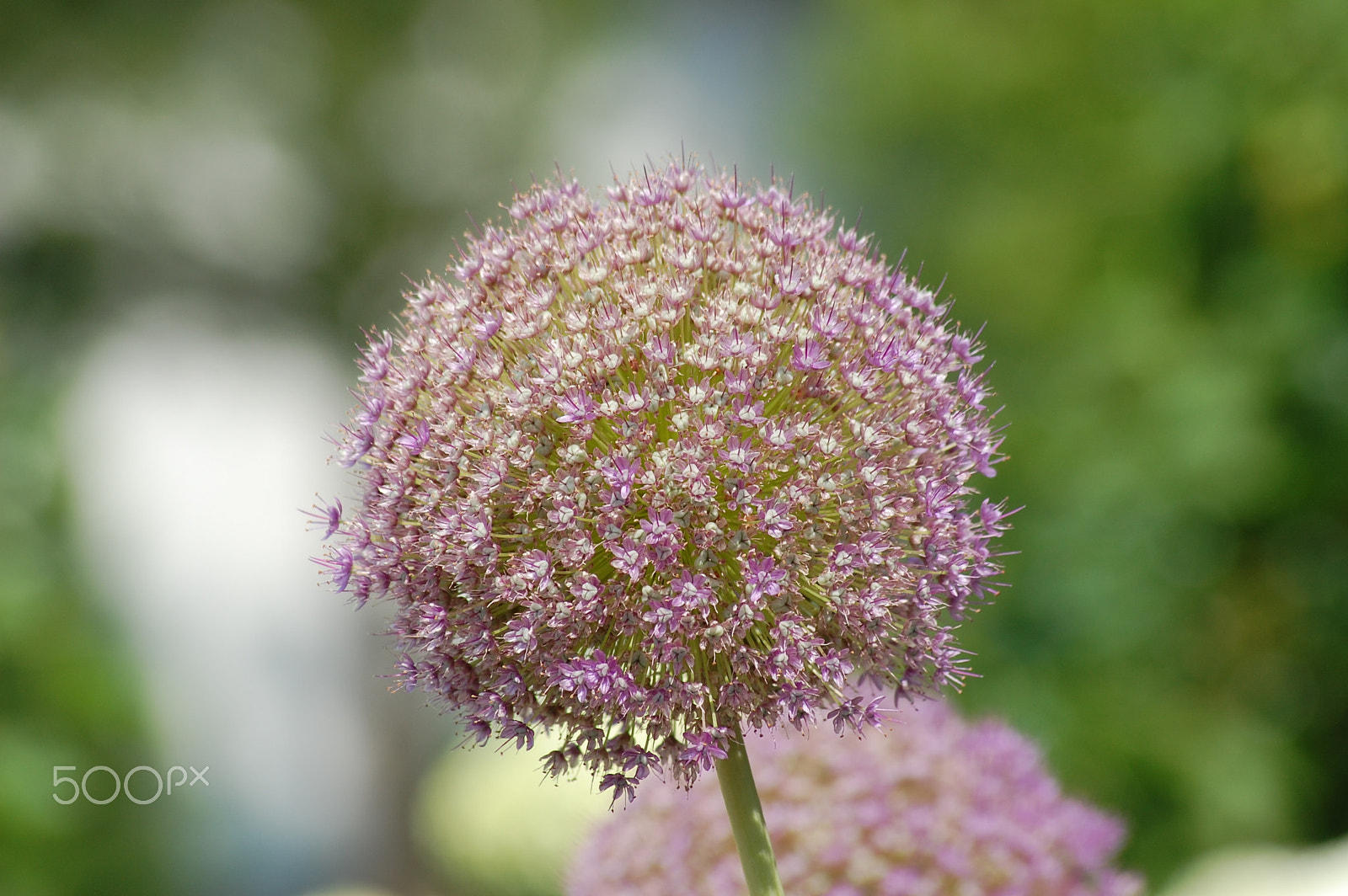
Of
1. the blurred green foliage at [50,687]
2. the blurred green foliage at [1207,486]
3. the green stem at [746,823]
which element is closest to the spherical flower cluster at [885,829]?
the green stem at [746,823]

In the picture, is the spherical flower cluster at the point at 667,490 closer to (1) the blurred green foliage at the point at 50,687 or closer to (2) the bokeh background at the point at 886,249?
(2) the bokeh background at the point at 886,249

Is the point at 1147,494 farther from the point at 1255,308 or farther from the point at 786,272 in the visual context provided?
the point at 786,272

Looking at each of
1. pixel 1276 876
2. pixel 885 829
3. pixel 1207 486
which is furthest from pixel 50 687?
pixel 1207 486

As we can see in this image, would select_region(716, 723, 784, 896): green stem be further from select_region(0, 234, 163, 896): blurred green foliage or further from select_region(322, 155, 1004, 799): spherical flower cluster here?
select_region(0, 234, 163, 896): blurred green foliage

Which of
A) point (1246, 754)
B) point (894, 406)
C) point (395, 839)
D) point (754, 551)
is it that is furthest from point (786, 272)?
point (395, 839)

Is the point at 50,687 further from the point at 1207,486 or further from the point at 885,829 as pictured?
the point at 1207,486

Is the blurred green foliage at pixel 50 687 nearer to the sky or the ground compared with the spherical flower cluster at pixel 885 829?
nearer to the sky
